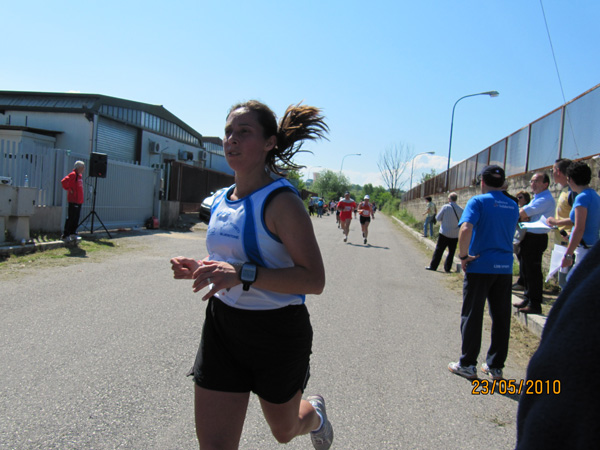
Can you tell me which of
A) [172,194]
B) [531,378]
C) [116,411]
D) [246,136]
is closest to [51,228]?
[172,194]

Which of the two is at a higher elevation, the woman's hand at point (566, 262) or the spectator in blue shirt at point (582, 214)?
the spectator in blue shirt at point (582, 214)

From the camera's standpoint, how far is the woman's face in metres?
2.25

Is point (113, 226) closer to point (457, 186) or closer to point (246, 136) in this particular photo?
point (246, 136)

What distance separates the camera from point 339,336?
5.18 meters

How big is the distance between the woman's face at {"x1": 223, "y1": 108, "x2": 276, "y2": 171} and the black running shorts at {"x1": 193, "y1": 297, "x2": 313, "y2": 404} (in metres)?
0.74

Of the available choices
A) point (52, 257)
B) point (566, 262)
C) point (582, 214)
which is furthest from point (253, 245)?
point (52, 257)

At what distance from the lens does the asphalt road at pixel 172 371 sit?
2963 millimetres

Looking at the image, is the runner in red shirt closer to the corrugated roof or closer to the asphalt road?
the asphalt road

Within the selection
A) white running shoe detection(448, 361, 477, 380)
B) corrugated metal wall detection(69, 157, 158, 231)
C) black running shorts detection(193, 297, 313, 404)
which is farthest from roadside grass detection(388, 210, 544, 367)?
corrugated metal wall detection(69, 157, 158, 231)

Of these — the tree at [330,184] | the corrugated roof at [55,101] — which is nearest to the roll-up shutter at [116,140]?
the corrugated roof at [55,101]

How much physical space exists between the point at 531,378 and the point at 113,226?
1567 centimetres

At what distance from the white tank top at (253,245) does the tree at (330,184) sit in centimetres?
8896

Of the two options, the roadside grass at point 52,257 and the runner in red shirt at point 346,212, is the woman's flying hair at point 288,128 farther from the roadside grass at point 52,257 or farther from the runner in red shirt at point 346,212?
the runner in red shirt at point 346,212

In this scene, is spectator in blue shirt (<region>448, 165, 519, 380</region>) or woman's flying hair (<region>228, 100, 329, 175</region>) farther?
spectator in blue shirt (<region>448, 165, 519, 380</region>)
